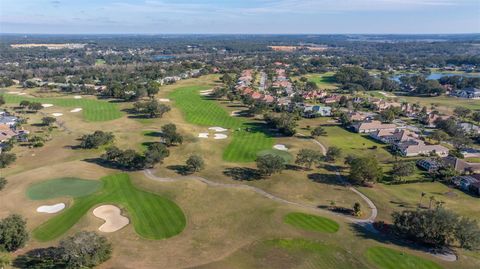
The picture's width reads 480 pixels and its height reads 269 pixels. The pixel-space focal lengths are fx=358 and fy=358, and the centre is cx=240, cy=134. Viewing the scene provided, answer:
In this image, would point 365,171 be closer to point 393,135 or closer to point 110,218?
point 393,135

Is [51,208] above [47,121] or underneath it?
underneath

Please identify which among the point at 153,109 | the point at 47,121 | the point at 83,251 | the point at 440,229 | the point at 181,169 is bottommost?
the point at 181,169

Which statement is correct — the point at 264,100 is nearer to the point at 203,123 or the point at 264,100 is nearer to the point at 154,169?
the point at 203,123

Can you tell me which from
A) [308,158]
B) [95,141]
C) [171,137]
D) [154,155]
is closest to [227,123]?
[171,137]

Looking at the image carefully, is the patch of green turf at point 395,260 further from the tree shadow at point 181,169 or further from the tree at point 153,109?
the tree at point 153,109

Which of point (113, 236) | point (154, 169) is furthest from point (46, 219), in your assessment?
point (154, 169)

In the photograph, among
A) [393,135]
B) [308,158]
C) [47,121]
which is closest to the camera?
[308,158]

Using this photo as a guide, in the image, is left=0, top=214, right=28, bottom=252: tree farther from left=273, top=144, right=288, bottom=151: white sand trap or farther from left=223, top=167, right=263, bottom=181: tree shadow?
left=273, top=144, right=288, bottom=151: white sand trap
